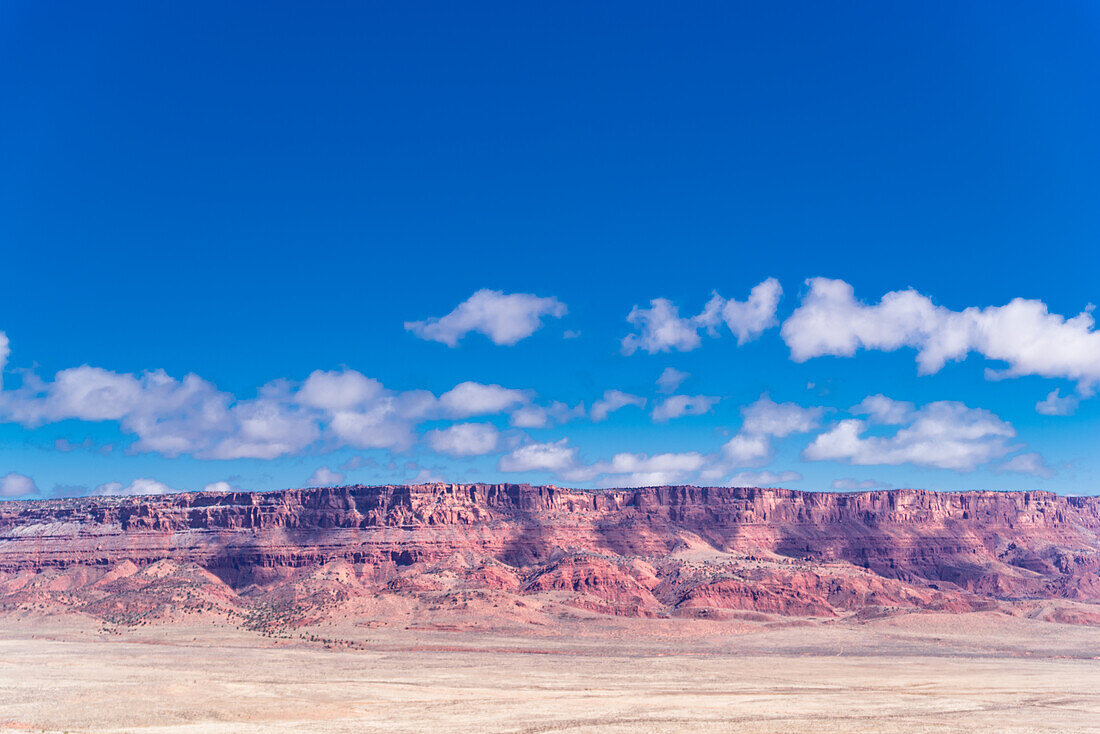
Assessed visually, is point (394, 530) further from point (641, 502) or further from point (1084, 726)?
point (1084, 726)

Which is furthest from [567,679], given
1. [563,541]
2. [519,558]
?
[563,541]

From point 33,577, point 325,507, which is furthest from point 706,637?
point 33,577

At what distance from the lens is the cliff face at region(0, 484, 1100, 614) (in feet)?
472

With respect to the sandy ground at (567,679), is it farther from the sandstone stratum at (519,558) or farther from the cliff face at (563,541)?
the cliff face at (563,541)

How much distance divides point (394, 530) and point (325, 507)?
14.8 meters

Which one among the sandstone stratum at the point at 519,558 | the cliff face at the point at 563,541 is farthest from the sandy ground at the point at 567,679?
the cliff face at the point at 563,541

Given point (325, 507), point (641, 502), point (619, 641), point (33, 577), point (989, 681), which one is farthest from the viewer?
point (641, 502)

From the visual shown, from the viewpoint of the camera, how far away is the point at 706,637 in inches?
4218

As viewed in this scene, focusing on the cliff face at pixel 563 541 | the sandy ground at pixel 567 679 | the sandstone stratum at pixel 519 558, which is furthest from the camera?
the cliff face at pixel 563 541

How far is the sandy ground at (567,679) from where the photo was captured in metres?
53.7

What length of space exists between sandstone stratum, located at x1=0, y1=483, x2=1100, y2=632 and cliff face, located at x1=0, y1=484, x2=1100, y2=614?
1.12ft

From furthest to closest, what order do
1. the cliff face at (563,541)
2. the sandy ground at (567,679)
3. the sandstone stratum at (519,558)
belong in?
the cliff face at (563,541) < the sandstone stratum at (519,558) < the sandy ground at (567,679)

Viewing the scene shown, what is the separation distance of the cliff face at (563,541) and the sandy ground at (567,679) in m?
29.4

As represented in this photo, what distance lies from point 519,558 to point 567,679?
90826 mm
